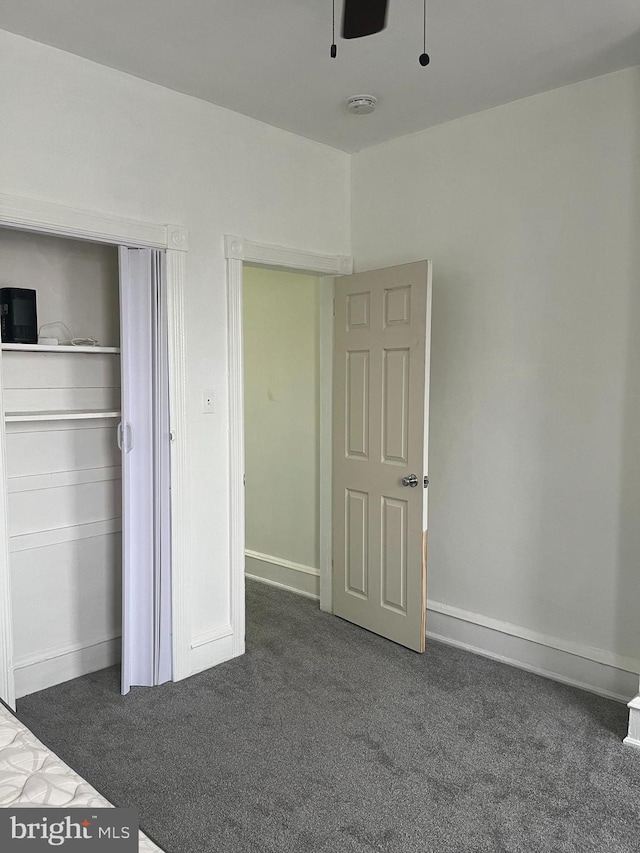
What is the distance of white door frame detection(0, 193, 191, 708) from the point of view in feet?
8.89

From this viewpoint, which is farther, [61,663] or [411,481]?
[411,481]

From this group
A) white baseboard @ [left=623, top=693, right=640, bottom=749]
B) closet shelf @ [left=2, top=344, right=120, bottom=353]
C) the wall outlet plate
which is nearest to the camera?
white baseboard @ [left=623, top=693, right=640, bottom=749]

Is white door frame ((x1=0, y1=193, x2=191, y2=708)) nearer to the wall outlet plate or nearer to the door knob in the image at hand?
the wall outlet plate

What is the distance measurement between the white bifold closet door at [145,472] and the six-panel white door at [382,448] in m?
1.19

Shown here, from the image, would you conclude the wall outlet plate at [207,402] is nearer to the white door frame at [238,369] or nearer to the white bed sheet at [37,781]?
the white door frame at [238,369]

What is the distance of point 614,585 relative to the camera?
10.1 ft

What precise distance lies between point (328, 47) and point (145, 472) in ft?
6.63

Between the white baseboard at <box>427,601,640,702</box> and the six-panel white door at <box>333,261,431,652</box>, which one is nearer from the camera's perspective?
the white baseboard at <box>427,601,640,702</box>

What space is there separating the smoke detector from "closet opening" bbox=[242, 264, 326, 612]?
1.08 m

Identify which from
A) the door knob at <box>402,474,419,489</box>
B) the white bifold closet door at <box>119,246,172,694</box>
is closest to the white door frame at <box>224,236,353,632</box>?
the white bifold closet door at <box>119,246,172,694</box>

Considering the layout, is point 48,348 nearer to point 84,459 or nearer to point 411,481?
point 84,459

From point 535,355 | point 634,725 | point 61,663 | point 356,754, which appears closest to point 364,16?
point 535,355

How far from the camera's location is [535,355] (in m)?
3.31

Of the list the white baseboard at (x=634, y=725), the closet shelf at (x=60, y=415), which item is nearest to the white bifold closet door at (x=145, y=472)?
the closet shelf at (x=60, y=415)
